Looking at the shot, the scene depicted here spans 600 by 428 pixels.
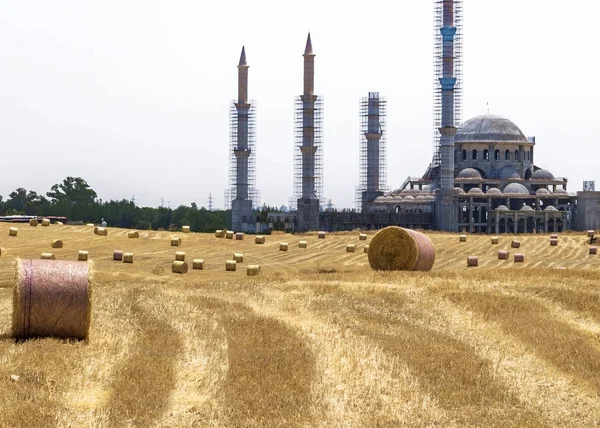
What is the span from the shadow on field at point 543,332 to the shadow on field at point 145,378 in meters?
6.72

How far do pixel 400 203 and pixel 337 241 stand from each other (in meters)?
76.7

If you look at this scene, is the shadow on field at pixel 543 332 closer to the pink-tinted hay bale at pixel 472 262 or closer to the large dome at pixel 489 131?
the pink-tinted hay bale at pixel 472 262

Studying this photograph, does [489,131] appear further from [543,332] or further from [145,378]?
[145,378]

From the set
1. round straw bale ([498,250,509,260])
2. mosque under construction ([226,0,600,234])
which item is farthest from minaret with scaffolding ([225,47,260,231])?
round straw bale ([498,250,509,260])

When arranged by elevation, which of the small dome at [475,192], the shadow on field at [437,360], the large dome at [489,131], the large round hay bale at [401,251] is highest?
the large dome at [489,131]

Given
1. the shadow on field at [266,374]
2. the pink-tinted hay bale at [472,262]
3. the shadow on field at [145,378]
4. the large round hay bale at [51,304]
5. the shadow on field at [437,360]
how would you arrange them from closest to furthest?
the shadow on field at [145,378] → the shadow on field at [266,374] → the shadow on field at [437,360] → the large round hay bale at [51,304] → the pink-tinted hay bale at [472,262]

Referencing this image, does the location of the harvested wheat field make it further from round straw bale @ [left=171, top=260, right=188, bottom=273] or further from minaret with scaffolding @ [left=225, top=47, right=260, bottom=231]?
minaret with scaffolding @ [left=225, top=47, right=260, bottom=231]

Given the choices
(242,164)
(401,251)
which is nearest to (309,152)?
(242,164)

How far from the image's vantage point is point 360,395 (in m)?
15.3

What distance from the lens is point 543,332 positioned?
21.0 m

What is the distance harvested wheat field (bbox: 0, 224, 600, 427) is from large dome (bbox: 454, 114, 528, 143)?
12183cm

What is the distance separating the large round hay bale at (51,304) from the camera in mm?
17906

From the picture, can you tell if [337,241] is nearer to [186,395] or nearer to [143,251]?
[143,251]

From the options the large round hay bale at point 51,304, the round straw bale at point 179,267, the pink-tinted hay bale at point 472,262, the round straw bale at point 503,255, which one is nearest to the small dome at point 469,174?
the round straw bale at point 503,255
